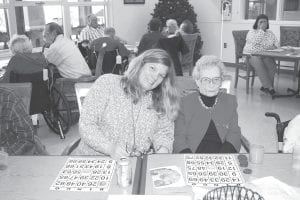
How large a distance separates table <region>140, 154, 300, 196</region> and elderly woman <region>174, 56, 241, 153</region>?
0.41 metres

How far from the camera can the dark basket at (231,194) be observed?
1180 mm

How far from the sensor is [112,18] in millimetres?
7320

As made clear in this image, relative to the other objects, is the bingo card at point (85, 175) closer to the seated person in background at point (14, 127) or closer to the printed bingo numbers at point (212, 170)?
the printed bingo numbers at point (212, 170)

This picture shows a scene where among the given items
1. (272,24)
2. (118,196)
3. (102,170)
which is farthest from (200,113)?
(272,24)

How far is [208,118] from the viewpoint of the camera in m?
2.01

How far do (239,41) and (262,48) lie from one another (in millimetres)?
464

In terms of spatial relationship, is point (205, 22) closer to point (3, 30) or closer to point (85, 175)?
point (3, 30)

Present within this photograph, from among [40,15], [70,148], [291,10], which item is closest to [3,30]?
[40,15]

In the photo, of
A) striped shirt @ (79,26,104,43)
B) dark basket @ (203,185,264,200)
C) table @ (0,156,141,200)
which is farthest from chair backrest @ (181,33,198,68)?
dark basket @ (203,185,264,200)

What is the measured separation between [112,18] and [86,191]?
6.37 meters

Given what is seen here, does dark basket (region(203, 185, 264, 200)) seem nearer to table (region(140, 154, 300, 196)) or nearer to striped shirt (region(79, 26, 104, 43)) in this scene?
table (region(140, 154, 300, 196))

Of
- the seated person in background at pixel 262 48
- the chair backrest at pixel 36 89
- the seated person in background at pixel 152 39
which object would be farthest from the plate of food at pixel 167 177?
the seated person in background at pixel 262 48

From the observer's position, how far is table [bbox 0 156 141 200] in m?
1.27

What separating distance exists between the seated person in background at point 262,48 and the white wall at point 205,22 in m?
1.40
